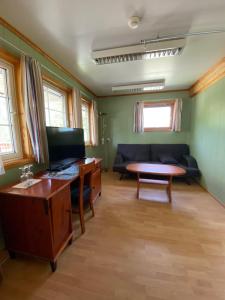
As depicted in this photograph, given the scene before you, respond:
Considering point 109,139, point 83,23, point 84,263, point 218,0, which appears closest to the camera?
point 218,0

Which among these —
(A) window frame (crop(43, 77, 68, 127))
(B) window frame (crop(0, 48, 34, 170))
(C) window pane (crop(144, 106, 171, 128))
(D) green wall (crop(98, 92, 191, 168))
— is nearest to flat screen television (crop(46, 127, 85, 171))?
(B) window frame (crop(0, 48, 34, 170))

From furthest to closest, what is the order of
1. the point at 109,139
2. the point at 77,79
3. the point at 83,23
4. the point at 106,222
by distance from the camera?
the point at 109,139, the point at 77,79, the point at 106,222, the point at 83,23

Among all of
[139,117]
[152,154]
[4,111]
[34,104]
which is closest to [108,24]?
[34,104]

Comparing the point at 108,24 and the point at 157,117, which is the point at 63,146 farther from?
the point at 157,117

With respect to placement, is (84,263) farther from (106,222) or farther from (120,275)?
(106,222)

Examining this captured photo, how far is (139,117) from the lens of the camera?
14.8ft

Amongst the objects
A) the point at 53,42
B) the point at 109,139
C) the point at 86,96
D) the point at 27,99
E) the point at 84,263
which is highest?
the point at 53,42

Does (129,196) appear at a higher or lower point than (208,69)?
lower

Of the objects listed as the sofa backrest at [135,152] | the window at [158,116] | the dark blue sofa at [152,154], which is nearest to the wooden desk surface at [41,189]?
the dark blue sofa at [152,154]

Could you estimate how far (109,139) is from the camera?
16.2 feet

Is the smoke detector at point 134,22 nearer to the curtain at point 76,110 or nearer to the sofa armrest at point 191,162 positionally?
the curtain at point 76,110

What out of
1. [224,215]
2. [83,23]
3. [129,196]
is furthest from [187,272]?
[83,23]

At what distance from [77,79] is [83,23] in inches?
69.1

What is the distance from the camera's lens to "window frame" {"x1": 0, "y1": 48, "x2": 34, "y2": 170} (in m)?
1.71
